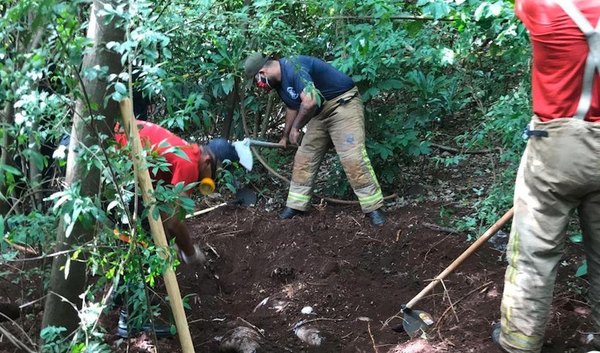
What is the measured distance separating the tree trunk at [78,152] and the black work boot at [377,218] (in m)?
3.01

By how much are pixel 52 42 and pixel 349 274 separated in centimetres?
288

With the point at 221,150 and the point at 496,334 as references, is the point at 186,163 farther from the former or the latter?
the point at 496,334

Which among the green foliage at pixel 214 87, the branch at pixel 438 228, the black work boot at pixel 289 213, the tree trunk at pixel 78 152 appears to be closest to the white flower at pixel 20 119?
the green foliage at pixel 214 87

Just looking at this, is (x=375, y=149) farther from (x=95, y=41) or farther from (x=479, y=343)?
(x=95, y=41)

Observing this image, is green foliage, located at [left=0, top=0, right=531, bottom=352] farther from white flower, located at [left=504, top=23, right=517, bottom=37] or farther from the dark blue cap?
the dark blue cap

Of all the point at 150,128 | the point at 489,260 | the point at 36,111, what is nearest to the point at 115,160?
the point at 36,111

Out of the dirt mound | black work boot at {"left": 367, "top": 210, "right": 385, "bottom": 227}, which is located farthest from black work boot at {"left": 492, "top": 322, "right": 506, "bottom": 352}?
black work boot at {"left": 367, "top": 210, "right": 385, "bottom": 227}

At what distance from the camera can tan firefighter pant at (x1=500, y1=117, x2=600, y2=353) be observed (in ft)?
8.98

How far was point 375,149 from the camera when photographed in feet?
18.4

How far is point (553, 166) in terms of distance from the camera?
110 inches

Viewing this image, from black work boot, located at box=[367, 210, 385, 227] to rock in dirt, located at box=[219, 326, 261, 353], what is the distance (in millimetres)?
1980

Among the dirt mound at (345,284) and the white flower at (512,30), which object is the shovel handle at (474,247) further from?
the white flower at (512,30)

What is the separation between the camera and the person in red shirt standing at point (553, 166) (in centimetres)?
269

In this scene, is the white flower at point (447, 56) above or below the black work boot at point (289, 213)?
above
